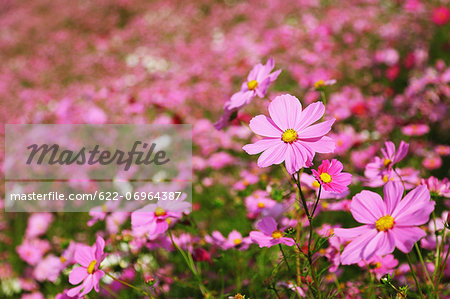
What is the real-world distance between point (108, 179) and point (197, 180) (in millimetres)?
678

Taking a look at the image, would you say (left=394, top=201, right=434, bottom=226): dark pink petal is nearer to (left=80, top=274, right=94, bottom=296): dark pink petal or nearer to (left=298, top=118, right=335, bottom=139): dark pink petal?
(left=298, top=118, right=335, bottom=139): dark pink petal

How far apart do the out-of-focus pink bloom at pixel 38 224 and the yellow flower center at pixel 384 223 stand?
2.41 meters

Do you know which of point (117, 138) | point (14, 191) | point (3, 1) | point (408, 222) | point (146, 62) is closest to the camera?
point (408, 222)

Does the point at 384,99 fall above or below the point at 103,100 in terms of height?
above

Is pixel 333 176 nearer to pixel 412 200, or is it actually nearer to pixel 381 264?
pixel 412 200

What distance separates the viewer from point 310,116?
95cm

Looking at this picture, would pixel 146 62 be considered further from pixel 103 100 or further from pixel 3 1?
pixel 3 1

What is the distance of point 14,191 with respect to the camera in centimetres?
309

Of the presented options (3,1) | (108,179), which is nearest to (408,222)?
(108,179)

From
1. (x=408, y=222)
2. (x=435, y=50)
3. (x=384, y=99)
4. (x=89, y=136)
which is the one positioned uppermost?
(x=408, y=222)

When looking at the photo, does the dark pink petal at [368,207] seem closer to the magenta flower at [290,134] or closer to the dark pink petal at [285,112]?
the magenta flower at [290,134]

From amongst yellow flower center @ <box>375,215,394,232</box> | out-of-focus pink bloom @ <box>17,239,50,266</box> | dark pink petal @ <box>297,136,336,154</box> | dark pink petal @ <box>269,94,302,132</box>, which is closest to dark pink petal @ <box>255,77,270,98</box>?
dark pink petal @ <box>269,94,302,132</box>

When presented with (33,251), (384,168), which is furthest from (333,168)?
(33,251)

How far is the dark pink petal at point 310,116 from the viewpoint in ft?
3.05
